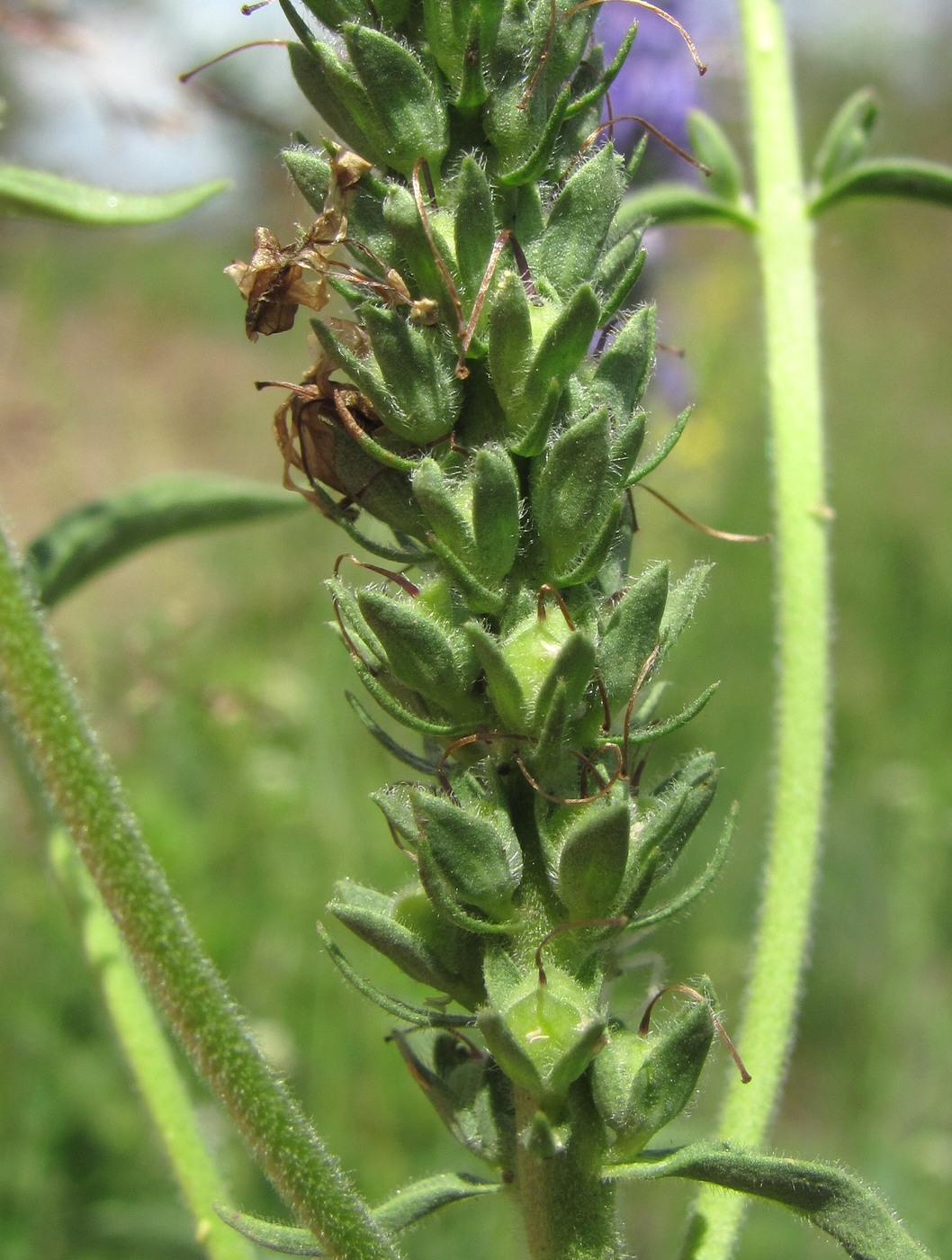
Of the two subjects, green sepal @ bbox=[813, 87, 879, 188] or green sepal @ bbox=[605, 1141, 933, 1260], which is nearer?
green sepal @ bbox=[605, 1141, 933, 1260]

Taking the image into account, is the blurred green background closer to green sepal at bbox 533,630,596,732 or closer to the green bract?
the green bract

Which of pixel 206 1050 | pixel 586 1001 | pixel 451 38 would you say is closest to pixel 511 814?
pixel 586 1001

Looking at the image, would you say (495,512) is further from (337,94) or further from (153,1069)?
(153,1069)

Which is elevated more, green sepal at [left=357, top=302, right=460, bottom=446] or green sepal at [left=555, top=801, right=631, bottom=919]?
green sepal at [left=357, top=302, right=460, bottom=446]

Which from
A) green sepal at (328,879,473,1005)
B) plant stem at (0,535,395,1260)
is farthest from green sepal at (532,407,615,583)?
plant stem at (0,535,395,1260)

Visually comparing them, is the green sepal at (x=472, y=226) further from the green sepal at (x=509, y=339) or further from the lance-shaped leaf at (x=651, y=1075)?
the lance-shaped leaf at (x=651, y=1075)

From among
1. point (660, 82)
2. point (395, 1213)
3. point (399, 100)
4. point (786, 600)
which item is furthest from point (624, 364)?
point (660, 82)
